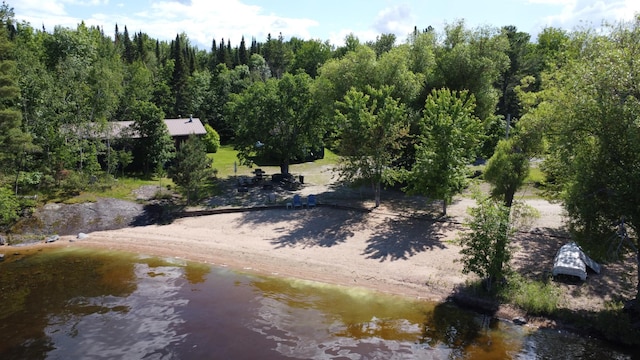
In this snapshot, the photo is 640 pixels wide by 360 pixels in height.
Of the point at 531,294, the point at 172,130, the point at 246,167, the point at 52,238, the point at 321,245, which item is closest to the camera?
the point at 531,294

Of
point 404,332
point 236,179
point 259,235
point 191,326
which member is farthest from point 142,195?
point 404,332

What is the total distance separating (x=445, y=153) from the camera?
25250 millimetres

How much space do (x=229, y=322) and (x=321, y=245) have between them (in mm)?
8044

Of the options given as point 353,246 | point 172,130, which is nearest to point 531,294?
point 353,246

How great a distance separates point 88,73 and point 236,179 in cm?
1585

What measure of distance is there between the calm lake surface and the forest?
18.5 feet

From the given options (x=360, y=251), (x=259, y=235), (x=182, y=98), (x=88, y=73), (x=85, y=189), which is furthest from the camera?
(x=182, y=98)

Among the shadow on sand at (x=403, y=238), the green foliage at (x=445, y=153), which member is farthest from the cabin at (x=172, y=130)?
the green foliage at (x=445, y=153)

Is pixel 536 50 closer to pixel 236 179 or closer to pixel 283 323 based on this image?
pixel 236 179

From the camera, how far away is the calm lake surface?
622 inches

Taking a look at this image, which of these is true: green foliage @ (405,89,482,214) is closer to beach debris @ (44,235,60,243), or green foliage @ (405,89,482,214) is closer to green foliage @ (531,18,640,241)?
green foliage @ (531,18,640,241)

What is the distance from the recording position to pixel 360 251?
78.1 feet

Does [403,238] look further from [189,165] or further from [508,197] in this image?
[189,165]

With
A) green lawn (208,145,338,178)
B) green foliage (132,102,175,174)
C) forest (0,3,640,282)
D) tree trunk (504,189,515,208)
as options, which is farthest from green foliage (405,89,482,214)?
green foliage (132,102,175,174)
